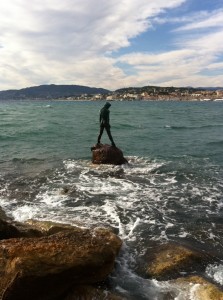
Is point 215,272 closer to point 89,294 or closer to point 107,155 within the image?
point 89,294

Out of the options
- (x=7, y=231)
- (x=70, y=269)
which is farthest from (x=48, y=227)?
(x=70, y=269)

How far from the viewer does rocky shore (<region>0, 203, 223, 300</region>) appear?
6609 mm

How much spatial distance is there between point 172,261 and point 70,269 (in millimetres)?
2852

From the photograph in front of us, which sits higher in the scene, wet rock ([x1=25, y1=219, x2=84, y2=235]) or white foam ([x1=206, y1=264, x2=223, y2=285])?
wet rock ([x1=25, y1=219, x2=84, y2=235])

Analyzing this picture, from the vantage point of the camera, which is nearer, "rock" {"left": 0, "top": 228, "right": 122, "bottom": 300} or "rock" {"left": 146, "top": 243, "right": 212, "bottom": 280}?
"rock" {"left": 0, "top": 228, "right": 122, "bottom": 300}

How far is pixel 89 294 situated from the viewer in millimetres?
7102

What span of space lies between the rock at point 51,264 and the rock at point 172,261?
1236 millimetres

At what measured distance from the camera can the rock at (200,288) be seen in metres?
7.12

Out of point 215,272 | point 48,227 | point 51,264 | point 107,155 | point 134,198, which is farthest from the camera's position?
point 107,155

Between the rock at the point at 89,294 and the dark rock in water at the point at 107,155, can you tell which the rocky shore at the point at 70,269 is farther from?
the dark rock in water at the point at 107,155

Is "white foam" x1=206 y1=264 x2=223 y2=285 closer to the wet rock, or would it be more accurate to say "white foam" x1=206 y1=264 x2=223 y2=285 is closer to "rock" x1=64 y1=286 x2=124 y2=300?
"rock" x1=64 y1=286 x2=124 y2=300

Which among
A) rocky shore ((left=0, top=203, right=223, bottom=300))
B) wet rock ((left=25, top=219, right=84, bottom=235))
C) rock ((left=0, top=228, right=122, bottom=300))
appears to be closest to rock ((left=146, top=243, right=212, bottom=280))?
rocky shore ((left=0, top=203, right=223, bottom=300))

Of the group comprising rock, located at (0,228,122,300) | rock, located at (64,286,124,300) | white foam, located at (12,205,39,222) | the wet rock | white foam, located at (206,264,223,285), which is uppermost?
rock, located at (0,228,122,300)

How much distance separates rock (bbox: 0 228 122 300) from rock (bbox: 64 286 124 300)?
6.1 inches
